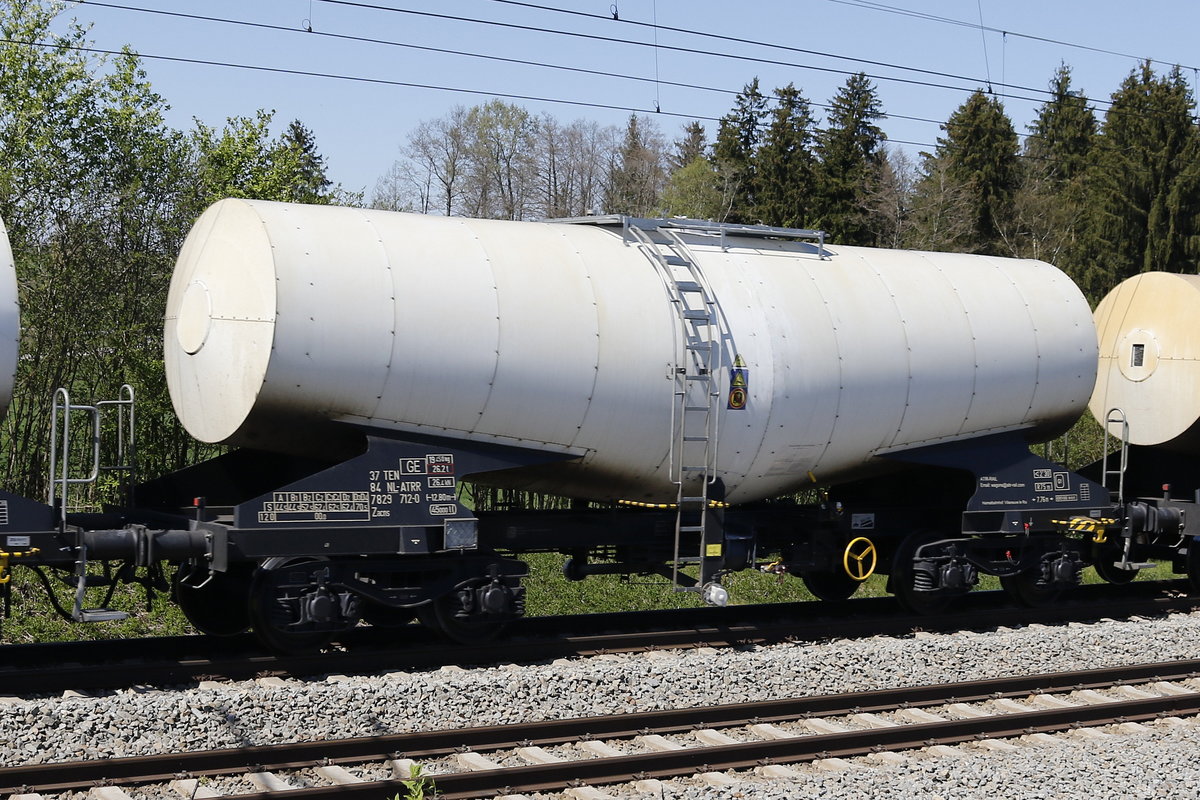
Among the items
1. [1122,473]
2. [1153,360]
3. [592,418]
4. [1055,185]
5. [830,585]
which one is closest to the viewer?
[592,418]

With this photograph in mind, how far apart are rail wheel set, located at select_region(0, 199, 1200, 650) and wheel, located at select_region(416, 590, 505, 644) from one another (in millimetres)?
29

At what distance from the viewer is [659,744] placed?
8.89m

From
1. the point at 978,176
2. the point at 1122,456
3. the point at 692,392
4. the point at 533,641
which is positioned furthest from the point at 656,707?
the point at 978,176

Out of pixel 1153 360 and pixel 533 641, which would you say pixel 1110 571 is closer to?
pixel 1153 360

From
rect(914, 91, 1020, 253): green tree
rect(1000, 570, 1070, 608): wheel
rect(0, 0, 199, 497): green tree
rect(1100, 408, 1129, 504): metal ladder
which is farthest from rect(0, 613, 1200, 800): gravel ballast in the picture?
rect(914, 91, 1020, 253): green tree

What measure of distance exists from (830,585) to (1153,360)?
15.1ft

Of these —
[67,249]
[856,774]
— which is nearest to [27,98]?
[67,249]

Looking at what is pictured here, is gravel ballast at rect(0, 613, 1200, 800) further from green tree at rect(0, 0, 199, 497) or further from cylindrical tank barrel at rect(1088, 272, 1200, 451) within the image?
green tree at rect(0, 0, 199, 497)

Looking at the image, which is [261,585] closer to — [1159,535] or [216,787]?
[216,787]

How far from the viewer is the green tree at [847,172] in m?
45.2

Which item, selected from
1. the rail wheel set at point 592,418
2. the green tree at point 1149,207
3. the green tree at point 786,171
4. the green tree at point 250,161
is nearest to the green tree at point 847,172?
the green tree at point 786,171

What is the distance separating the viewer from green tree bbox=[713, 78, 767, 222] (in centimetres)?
4666

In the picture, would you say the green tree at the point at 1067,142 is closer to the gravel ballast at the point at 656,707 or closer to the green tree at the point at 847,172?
the green tree at the point at 847,172

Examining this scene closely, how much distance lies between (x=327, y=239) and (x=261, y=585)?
2.78 metres
